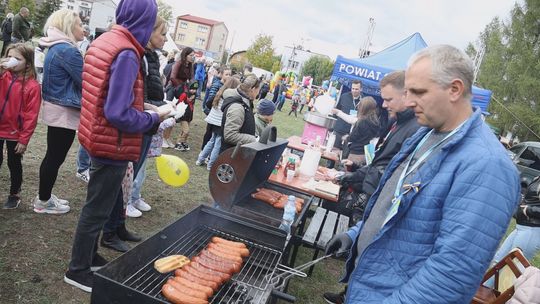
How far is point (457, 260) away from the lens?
4.61 feet

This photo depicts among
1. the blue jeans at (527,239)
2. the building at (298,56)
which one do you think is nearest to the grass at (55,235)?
the blue jeans at (527,239)

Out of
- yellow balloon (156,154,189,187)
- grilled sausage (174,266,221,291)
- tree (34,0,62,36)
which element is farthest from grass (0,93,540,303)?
tree (34,0,62,36)

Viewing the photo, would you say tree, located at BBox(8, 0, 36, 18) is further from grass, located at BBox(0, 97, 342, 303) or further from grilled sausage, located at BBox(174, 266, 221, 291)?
Result: grilled sausage, located at BBox(174, 266, 221, 291)

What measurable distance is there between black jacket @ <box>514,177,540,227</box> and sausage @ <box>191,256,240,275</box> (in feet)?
11.6

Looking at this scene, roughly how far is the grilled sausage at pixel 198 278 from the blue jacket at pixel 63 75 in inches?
88.0

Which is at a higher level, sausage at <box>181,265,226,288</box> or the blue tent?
the blue tent

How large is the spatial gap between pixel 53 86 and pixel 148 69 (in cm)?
102

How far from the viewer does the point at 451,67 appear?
1.53 m

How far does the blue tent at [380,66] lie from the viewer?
9031 mm

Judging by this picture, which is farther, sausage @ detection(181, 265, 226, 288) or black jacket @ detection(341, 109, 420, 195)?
black jacket @ detection(341, 109, 420, 195)

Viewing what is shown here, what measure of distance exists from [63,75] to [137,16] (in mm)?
1503

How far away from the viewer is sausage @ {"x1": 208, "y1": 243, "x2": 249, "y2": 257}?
280 centimetres

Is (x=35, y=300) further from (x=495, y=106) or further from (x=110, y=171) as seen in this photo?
(x=495, y=106)

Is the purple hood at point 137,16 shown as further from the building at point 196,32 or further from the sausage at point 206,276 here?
the building at point 196,32
